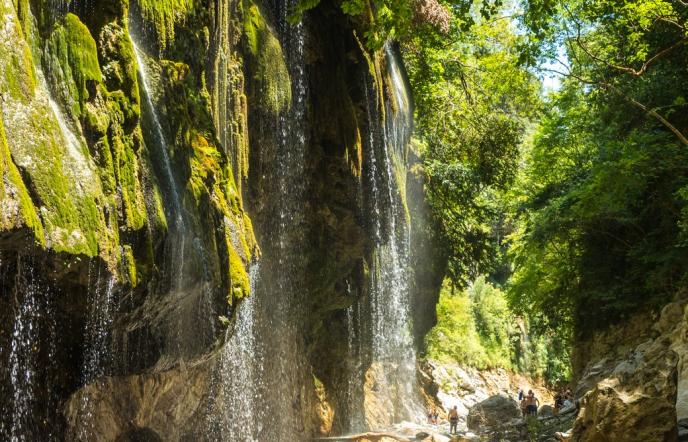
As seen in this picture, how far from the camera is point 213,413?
516 inches

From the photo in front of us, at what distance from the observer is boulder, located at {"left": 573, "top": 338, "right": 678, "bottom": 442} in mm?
10273

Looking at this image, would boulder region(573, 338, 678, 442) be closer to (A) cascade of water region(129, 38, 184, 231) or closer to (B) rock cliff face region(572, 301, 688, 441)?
(B) rock cliff face region(572, 301, 688, 441)

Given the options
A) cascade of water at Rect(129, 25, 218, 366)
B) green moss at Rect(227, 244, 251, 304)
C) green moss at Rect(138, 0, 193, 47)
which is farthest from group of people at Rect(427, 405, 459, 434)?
green moss at Rect(138, 0, 193, 47)

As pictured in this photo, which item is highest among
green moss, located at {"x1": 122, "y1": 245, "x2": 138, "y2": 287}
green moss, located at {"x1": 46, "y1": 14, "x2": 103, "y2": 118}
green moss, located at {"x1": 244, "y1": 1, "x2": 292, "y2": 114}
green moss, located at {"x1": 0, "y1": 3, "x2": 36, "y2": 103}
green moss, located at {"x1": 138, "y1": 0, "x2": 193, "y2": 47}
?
green moss, located at {"x1": 244, "y1": 1, "x2": 292, "y2": 114}

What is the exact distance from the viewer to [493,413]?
22547 mm

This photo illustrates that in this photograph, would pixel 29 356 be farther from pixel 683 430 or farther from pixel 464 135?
pixel 464 135

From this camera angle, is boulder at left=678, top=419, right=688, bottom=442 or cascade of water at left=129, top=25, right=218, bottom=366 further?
boulder at left=678, top=419, right=688, bottom=442

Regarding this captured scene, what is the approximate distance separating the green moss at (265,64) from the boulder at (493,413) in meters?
13.1

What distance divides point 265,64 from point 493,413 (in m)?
14.4

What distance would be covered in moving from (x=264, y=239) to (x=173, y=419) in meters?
4.23

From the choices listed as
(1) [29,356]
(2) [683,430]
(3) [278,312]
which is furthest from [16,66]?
(3) [278,312]

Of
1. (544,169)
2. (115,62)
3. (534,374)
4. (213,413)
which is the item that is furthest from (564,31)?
(534,374)

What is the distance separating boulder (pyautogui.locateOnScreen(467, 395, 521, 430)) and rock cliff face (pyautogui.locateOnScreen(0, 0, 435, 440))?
681cm

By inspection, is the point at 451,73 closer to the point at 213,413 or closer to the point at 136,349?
the point at 213,413
